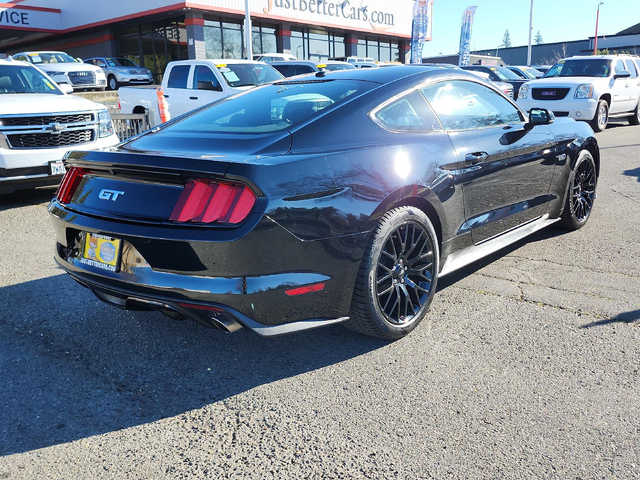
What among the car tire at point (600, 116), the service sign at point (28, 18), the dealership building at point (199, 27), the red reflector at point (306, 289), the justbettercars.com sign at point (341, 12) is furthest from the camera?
the service sign at point (28, 18)

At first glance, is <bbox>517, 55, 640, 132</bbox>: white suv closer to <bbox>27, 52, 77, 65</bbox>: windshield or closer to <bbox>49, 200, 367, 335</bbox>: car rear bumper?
<bbox>49, 200, 367, 335</bbox>: car rear bumper

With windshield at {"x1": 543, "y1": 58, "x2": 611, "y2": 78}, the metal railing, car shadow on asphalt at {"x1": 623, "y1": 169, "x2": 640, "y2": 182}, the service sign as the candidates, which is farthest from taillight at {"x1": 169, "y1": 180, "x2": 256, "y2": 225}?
the service sign

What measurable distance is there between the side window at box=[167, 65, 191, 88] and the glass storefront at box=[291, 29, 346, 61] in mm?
24269

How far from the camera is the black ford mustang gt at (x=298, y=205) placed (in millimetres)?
2723

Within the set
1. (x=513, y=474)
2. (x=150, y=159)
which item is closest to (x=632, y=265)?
(x=513, y=474)

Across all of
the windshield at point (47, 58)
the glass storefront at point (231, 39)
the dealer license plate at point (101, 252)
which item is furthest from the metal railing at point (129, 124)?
the glass storefront at point (231, 39)

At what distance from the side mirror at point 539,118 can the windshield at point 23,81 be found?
6581 millimetres

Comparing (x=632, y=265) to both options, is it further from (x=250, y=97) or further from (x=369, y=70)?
(x=250, y=97)

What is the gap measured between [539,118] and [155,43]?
105ft

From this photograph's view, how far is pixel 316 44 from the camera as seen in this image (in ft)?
123

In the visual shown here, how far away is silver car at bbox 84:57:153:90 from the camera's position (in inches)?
1097

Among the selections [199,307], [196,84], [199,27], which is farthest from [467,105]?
[199,27]

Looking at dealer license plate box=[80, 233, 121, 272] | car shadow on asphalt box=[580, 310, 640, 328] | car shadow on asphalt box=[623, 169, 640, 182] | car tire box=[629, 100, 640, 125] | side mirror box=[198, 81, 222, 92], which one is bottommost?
car shadow on asphalt box=[580, 310, 640, 328]

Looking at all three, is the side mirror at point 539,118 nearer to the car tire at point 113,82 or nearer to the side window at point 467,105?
the side window at point 467,105
